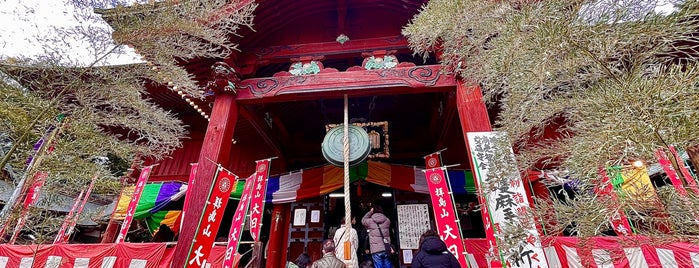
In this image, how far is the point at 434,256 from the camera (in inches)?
113

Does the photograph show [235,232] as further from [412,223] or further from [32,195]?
[412,223]

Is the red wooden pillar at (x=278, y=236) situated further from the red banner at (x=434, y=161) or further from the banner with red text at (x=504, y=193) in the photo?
the banner with red text at (x=504, y=193)

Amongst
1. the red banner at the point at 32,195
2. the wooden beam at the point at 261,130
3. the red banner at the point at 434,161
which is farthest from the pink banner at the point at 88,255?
the red banner at the point at 434,161

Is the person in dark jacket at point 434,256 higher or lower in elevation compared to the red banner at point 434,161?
lower

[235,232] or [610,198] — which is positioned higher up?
[235,232]

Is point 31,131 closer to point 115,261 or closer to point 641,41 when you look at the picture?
point 115,261

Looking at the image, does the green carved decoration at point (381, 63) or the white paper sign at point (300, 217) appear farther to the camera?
the white paper sign at point (300, 217)

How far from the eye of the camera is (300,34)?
5.23 metres

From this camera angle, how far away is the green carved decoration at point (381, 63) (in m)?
4.59

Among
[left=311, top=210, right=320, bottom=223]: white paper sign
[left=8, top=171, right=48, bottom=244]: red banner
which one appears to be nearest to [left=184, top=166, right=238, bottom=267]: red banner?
[left=8, top=171, right=48, bottom=244]: red banner

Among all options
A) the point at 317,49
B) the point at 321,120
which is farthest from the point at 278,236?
the point at 317,49

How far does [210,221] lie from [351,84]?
107 inches

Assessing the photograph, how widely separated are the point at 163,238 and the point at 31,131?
432 cm

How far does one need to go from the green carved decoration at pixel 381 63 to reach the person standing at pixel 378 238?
2.47 m
